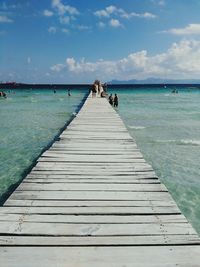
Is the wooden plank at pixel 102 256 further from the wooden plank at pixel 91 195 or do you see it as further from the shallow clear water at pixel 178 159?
the shallow clear water at pixel 178 159

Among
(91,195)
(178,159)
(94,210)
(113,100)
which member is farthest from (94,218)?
(113,100)

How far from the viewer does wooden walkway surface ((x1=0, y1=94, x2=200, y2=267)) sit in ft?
11.8

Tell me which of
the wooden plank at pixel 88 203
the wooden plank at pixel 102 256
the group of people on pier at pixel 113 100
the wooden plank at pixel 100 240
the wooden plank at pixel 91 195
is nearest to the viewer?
the wooden plank at pixel 102 256

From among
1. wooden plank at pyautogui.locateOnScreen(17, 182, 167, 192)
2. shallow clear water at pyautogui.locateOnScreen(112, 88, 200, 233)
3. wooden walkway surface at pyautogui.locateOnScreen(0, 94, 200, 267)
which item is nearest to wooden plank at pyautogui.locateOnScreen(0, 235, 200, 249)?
wooden walkway surface at pyautogui.locateOnScreen(0, 94, 200, 267)

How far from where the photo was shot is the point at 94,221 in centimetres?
448

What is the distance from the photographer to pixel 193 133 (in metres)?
18.6

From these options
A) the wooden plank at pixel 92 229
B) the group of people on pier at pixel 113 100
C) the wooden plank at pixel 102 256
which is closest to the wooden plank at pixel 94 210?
the wooden plank at pixel 92 229

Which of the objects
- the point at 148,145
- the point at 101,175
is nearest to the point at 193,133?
the point at 148,145

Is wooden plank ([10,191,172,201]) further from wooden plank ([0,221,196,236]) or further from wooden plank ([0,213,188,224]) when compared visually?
wooden plank ([0,221,196,236])

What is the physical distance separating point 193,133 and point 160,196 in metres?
13.9

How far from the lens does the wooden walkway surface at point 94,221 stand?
3611 mm

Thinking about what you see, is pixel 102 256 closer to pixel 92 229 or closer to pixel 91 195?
pixel 92 229

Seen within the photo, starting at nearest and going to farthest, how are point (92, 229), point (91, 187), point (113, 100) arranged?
point (92, 229) → point (91, 187) → point (113, 100)

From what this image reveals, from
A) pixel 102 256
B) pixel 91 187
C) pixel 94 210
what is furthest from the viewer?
pixel 91 187
